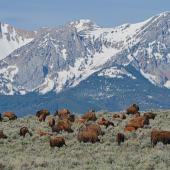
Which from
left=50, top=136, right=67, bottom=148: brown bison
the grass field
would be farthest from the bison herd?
the grass field

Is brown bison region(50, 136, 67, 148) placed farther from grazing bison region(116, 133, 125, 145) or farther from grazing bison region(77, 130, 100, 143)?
grazing bison region(116, 133, 125, 145)

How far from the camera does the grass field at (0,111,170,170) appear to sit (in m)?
23.9

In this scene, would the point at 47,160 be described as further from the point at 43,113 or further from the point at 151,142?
the point at 43,113

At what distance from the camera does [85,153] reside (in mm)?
27734

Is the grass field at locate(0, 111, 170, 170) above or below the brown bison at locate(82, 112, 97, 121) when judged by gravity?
below

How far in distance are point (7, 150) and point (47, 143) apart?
10.1 ft

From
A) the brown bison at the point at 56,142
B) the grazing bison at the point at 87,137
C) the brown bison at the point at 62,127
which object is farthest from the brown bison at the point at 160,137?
the brown bison at the point at 62,127

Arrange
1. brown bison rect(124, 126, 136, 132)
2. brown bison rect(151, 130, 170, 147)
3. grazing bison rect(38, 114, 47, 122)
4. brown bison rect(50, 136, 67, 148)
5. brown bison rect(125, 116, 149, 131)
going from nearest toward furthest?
1. brown bison rect(151, 130, 170, 147)
2. brown bison rect(50, 136, 67, 148)
3. brown bison rect(124, 126, 136, 132)
4. brown bison rect(125, 116, 149, 131)
5. grazing bison rect(38, 114, 47, 122)

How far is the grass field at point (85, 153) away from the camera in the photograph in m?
23.9

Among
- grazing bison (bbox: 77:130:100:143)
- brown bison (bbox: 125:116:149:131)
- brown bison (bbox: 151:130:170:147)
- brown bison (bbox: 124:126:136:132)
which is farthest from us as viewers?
brown bison (bbox: 125:116:149:131)

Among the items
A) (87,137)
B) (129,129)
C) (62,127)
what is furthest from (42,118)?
(87,137)

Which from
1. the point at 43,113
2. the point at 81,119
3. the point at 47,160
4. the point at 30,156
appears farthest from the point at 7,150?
the point at 43,113

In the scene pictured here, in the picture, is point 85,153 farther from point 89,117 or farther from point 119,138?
point 89,117

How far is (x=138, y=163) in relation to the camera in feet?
80.7
